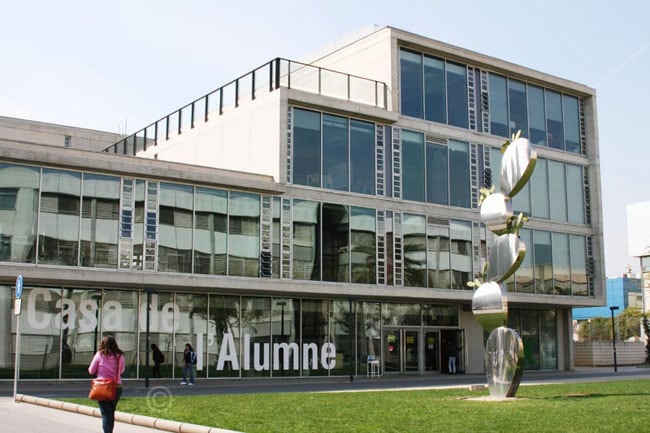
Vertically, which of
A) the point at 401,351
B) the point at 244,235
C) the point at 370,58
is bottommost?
the point at 401,351

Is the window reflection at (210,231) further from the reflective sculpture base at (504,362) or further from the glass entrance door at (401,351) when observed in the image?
the reflective sculpture base at (504,362)

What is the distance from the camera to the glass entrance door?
38375 mm

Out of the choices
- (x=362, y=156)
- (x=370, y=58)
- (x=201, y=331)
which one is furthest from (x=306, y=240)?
(x=370, y=58)

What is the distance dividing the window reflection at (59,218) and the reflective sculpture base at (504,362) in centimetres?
1512

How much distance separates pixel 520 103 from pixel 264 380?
19.9 meters

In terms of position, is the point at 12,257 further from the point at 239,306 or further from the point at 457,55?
the point at 457,55

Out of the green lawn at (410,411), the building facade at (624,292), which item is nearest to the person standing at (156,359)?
the green lawn at (410,411)

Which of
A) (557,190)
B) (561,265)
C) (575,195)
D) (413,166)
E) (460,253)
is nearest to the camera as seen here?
(413,166)

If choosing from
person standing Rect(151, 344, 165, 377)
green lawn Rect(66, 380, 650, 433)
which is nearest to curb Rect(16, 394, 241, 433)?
green lawn Rect(66, 380, 650, 433)

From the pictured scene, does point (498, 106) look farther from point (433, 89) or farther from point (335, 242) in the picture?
point (335, 242)

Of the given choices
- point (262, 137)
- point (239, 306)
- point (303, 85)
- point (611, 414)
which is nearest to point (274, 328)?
point (239, 306)

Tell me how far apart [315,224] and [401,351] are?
8.43m

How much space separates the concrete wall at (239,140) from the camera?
111ft

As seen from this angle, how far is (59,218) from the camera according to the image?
2889 cm
